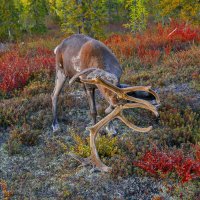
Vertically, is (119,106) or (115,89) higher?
(115,89)

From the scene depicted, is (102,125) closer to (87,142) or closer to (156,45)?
(87,142)

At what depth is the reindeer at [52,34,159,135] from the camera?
5344mm

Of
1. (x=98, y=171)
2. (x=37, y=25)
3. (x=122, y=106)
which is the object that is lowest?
(x=37, y=25)

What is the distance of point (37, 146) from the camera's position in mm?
7062

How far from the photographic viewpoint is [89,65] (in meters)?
6.18

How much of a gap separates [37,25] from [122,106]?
93.8 ft

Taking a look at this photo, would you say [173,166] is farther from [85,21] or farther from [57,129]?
[85,21]

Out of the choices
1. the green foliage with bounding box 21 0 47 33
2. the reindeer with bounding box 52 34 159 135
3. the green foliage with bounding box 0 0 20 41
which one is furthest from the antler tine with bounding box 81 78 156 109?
the green foliage with bounding box 21 0 47 33

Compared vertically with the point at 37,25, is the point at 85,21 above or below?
above

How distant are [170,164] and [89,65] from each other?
2278mm

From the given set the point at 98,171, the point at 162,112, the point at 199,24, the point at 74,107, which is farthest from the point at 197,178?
the point at 199,24

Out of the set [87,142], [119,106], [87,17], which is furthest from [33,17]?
[119,106]

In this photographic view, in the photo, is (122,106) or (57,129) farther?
(57,129)

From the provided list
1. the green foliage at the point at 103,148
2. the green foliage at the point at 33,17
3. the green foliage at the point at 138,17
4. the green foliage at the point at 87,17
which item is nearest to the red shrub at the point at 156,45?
the green foliage at the point at 87,17
